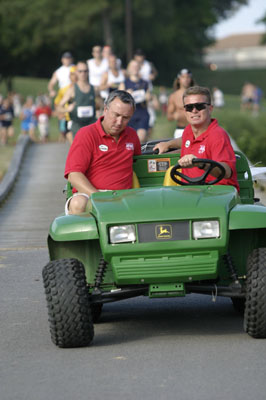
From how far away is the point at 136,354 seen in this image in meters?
6.54

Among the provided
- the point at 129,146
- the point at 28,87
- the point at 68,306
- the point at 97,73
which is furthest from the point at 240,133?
the point at 28,87

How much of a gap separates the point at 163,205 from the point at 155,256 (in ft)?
1.13

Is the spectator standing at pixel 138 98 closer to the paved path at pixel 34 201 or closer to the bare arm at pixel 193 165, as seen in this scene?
the paved path at pixel 34 201

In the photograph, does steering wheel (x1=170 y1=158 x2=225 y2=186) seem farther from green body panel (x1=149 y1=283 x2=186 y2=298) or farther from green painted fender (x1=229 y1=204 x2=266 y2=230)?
green body panel (x1=149 y1=283 x2=186 y2=298)

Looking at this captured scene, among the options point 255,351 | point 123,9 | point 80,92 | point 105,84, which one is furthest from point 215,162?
point 123,9

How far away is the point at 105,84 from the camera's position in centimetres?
2070

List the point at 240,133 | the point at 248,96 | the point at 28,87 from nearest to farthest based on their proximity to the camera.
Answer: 1. the point at 240,133
2. the point at 248,96
3. the point at 28,87

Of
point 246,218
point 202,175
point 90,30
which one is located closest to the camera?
point 246,218

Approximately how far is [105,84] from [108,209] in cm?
1409

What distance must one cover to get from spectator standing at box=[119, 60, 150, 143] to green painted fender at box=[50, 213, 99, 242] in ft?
35.9

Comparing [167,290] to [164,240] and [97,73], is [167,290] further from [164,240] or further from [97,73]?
[97,73]

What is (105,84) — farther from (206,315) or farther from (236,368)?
(236,368)

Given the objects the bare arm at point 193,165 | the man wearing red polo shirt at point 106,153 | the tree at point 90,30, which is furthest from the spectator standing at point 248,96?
the bare arm at point 193,165

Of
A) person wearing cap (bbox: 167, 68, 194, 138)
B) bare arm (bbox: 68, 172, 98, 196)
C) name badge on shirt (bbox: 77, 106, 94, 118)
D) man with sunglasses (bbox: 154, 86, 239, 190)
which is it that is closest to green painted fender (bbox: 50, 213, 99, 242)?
bare arm (bbox: 68, 172, 98, 196)
